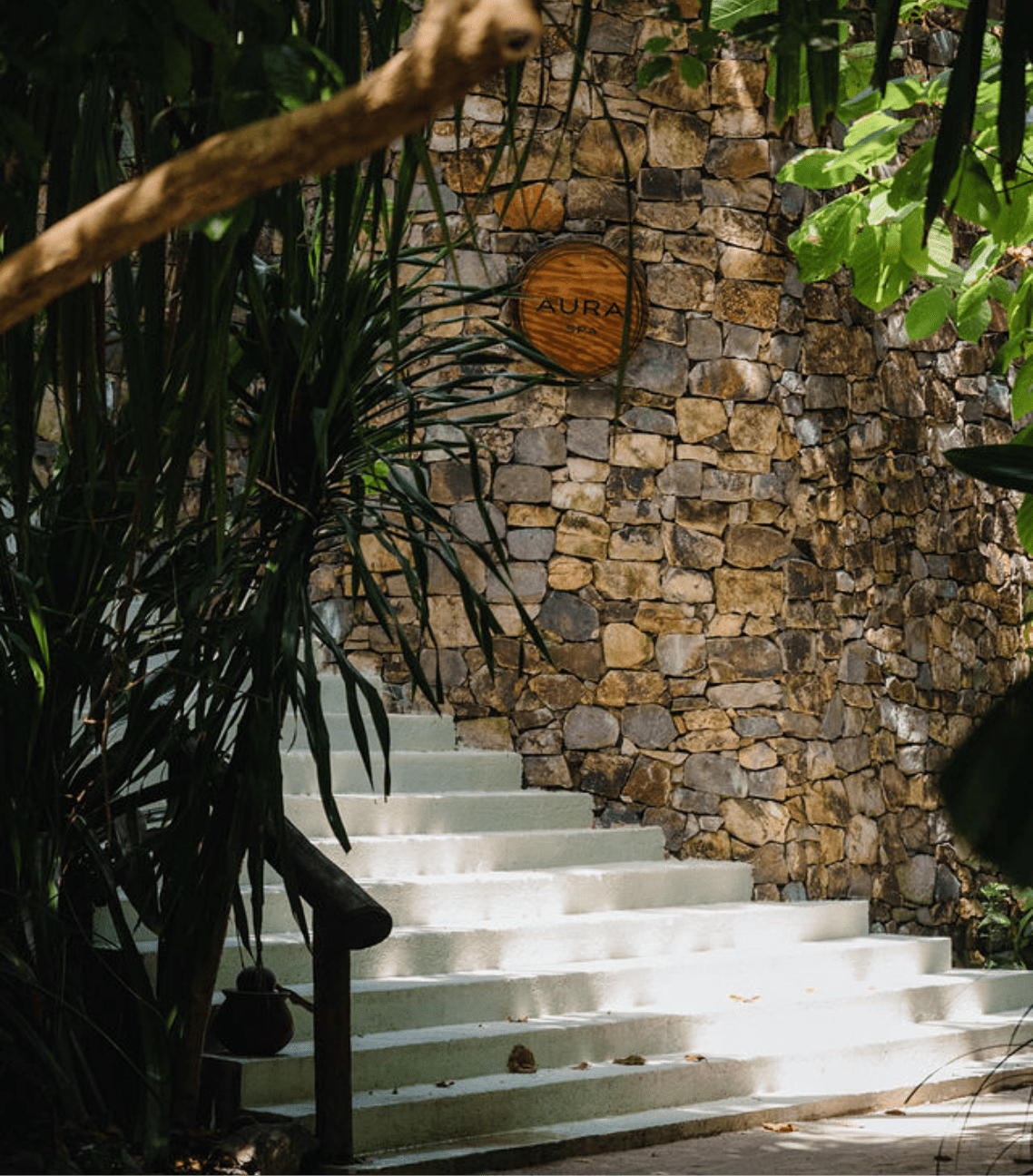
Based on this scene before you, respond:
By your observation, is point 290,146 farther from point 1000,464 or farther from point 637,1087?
point 637,1087

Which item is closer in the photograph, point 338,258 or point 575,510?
point 338,258

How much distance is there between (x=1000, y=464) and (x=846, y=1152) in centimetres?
308

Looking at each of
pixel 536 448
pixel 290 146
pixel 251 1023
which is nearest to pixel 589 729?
pixel 536 448

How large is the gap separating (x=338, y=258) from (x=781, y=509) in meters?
4.47

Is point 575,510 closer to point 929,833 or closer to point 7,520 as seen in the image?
point 929,833

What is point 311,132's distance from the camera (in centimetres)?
63

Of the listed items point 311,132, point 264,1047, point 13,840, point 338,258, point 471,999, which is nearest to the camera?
point 311,132

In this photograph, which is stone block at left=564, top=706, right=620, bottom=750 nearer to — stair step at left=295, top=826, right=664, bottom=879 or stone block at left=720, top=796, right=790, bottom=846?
stair step at left=295, top=826, right=664, bottom=879

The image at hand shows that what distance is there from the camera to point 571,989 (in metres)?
4.20

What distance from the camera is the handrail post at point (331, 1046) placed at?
9.75ft

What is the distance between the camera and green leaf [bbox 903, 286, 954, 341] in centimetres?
289

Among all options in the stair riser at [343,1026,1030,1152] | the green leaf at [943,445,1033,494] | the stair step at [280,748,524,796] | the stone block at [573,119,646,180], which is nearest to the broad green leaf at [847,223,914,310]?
the stair riser at [343,1026,1030,1152]

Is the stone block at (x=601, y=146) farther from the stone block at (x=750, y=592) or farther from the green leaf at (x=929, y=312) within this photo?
the green leaf at (x=929, y=312)

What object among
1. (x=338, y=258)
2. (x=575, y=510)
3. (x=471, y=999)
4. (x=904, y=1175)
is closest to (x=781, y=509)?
(x=575, y=510)
